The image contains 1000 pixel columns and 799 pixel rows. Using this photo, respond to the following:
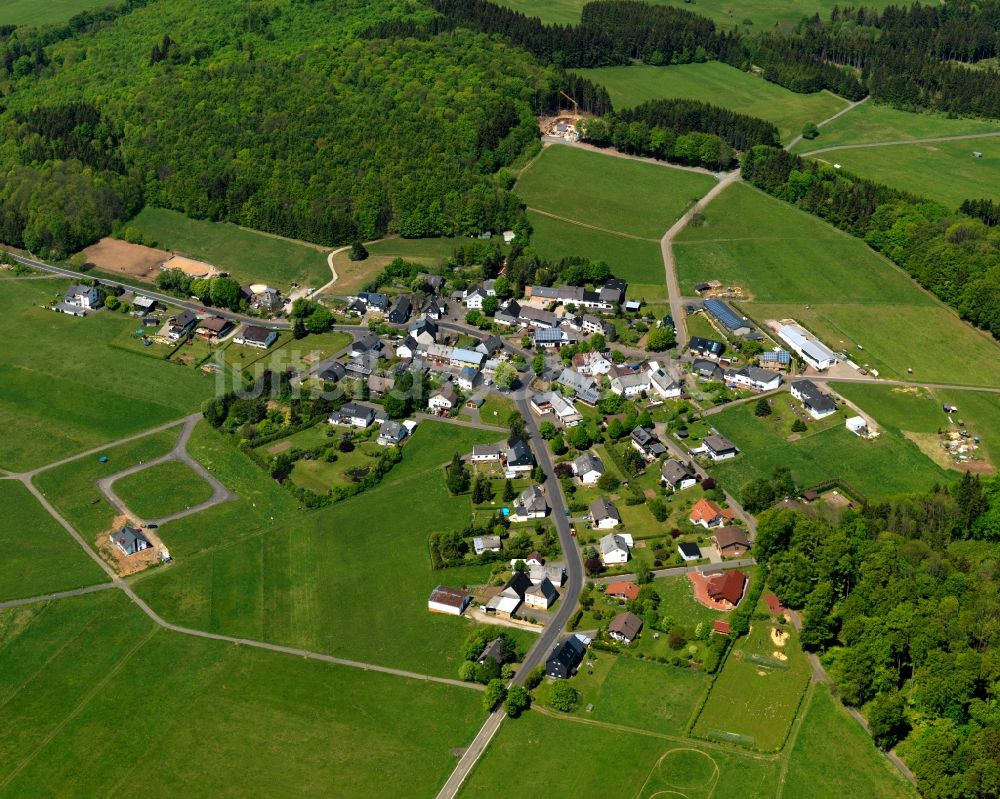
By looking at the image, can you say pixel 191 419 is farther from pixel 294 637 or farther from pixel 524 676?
pixel 524 676

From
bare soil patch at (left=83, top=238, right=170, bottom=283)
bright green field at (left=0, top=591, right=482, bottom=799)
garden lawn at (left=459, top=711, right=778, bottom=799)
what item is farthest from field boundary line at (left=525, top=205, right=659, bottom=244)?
garden lawn at (left=459, top=711, right=778, bottom=799)

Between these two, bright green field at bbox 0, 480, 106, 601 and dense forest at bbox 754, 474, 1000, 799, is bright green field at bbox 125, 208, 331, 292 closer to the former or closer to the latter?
bright green field at bbox 0, 480, 106, 601

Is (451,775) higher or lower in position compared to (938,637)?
lower

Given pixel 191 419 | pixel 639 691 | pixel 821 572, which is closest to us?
pixel 639 691

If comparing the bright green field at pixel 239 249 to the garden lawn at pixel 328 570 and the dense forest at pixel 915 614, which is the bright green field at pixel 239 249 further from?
the dense forest at pixel 915 614

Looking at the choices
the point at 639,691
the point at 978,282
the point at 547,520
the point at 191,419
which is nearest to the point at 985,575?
the point at 639,691

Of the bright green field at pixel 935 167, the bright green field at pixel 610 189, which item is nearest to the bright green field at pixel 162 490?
the bright green field at pixel 610 189

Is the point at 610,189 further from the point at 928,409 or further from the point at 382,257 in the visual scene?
→ the point at 928,409
